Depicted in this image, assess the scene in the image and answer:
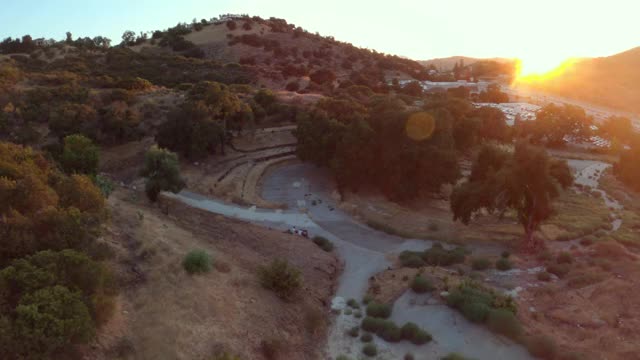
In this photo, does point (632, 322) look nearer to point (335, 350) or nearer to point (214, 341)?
point (335, 350)

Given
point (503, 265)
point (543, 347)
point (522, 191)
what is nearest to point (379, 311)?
point (543, 347)

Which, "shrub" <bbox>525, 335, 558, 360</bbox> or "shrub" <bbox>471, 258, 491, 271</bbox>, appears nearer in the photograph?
"shrub" <bbox>525, 335, 558, 360</bbox>

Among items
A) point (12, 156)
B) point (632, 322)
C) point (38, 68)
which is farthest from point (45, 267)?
point (38, 68)

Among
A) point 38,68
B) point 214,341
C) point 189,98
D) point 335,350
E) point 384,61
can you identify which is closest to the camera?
point 214,341

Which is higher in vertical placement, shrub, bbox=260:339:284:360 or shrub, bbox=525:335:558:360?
shrub, bbox=260:339:284:360

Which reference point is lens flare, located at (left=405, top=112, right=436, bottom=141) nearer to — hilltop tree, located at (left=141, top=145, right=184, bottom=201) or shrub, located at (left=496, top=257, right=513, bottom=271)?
shrub, located at (left=496, top=257, right=513, bottom=271)

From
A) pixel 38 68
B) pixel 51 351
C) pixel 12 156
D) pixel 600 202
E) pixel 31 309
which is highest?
pixel 38 68

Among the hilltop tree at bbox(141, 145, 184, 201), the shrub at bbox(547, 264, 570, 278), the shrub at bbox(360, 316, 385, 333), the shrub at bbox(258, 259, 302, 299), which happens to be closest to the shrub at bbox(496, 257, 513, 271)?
the shrub at bbox(547, 264, 570, 278)
